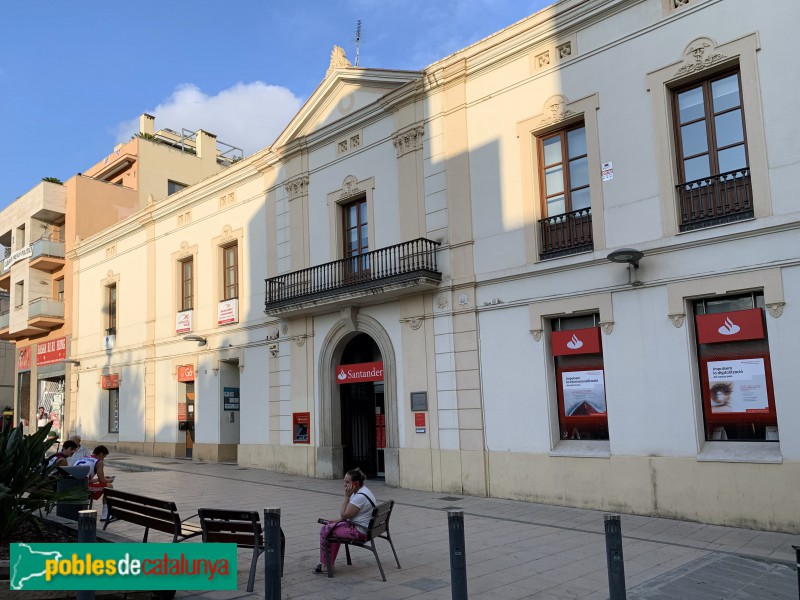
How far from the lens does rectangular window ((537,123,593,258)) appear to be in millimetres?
12719

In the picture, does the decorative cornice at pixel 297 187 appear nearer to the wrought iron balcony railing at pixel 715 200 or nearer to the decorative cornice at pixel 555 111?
the decorative cornice at pixel 555 111

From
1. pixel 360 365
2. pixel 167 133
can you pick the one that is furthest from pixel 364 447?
pixel 167 133

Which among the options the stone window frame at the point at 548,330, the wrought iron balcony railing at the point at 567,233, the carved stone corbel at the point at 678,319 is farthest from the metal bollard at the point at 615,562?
the wrought iron balcony railing at the point at 567,233

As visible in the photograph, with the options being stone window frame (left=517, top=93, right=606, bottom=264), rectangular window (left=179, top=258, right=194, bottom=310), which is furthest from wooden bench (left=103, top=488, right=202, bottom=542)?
rectangular window (left=179, top=258, right=194, bottom=310)

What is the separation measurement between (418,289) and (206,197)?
9922mm

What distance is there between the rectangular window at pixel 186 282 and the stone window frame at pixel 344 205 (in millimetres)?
7025

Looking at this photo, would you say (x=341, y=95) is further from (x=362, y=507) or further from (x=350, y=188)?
(x=362, y=507)

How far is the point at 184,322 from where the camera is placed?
21.9 meters

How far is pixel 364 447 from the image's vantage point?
17172 millimetres

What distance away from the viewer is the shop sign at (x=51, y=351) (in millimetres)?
28772

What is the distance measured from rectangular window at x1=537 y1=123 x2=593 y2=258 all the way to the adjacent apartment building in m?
18.7

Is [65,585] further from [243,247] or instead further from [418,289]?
[243,247]

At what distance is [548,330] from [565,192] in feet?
8.62

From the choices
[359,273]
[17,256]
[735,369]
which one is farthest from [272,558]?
→ [17,256]
